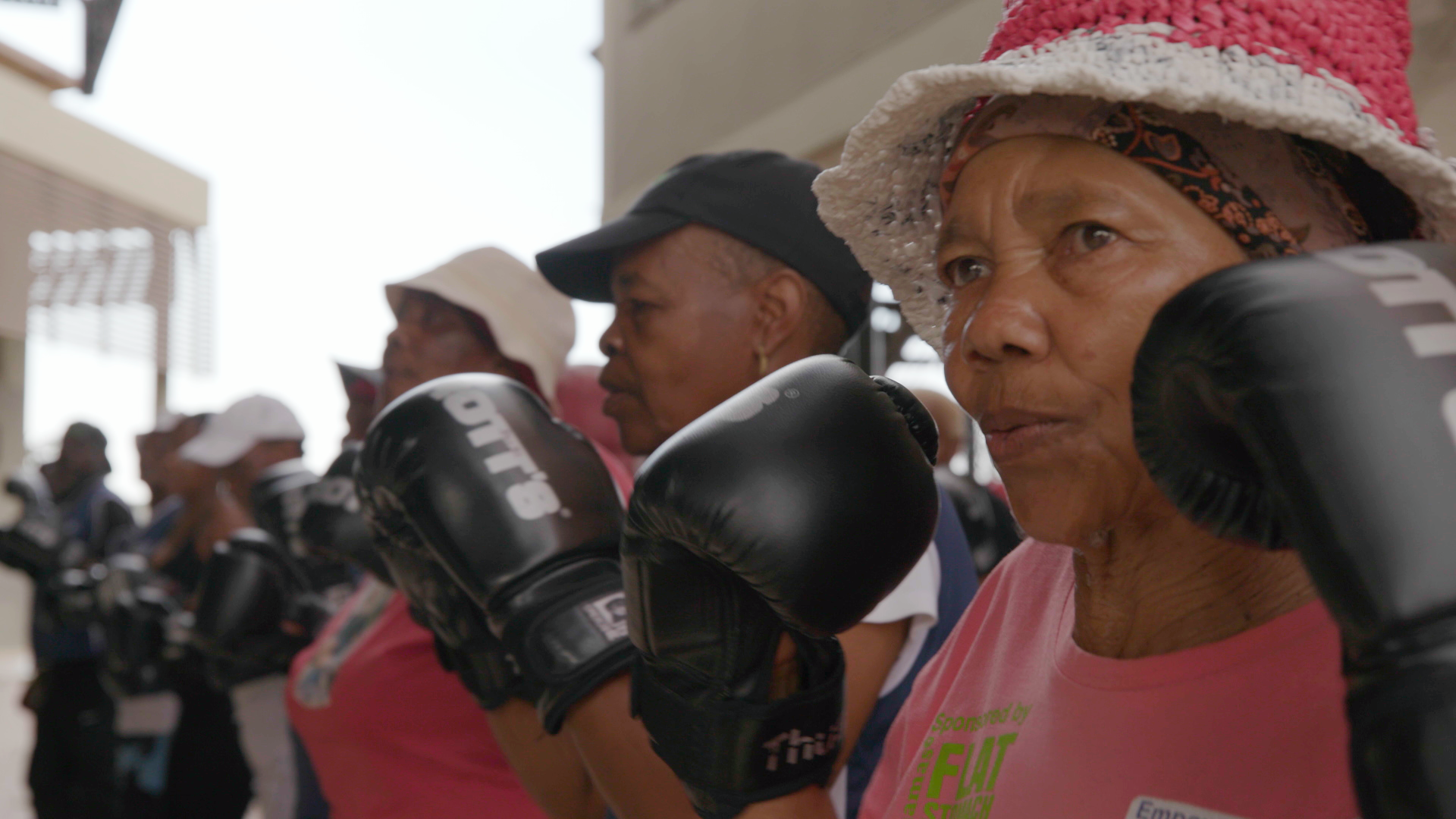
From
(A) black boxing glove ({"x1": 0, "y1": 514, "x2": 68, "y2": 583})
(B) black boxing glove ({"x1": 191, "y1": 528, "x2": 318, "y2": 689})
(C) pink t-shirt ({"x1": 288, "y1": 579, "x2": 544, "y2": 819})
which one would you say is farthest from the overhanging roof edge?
(C) pink t-shirt ({"x1": 288, "y1": 579, "x2": 544, "y2": 819})

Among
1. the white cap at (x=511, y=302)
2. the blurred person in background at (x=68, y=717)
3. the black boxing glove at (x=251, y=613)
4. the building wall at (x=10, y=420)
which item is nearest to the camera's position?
the white cap at (x=511, y=302)

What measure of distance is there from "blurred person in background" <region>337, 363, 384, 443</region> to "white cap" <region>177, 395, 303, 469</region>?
861mm

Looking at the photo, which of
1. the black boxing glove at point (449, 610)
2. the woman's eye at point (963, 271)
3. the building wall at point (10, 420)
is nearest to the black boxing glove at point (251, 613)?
the black boxing glove at point (449, 610)

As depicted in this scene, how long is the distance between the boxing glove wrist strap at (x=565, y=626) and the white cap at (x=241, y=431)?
3041 millimetres

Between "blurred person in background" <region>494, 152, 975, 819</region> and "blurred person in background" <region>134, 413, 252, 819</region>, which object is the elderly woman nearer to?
"blurred person in background" <region>494, 152, 975, 819</region>

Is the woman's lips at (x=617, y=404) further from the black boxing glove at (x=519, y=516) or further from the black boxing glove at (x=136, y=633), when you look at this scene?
the black boxing glove at (x=136, y=633)

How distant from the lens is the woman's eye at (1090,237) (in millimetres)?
761

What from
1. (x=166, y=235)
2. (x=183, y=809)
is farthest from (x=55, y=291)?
(x=183, y=809)

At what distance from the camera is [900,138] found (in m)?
0.96

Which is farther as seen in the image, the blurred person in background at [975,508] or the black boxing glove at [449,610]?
the blurred person in background at [975,508]

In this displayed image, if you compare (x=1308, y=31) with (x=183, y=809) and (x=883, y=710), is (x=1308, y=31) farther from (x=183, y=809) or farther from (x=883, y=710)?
(x=183, y=809)

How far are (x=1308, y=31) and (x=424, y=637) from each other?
1.52m

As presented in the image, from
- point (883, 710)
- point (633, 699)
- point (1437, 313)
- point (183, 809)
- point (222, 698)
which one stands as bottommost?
point (183, 809)

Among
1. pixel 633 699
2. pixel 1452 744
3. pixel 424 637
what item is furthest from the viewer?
pixel 424 637
